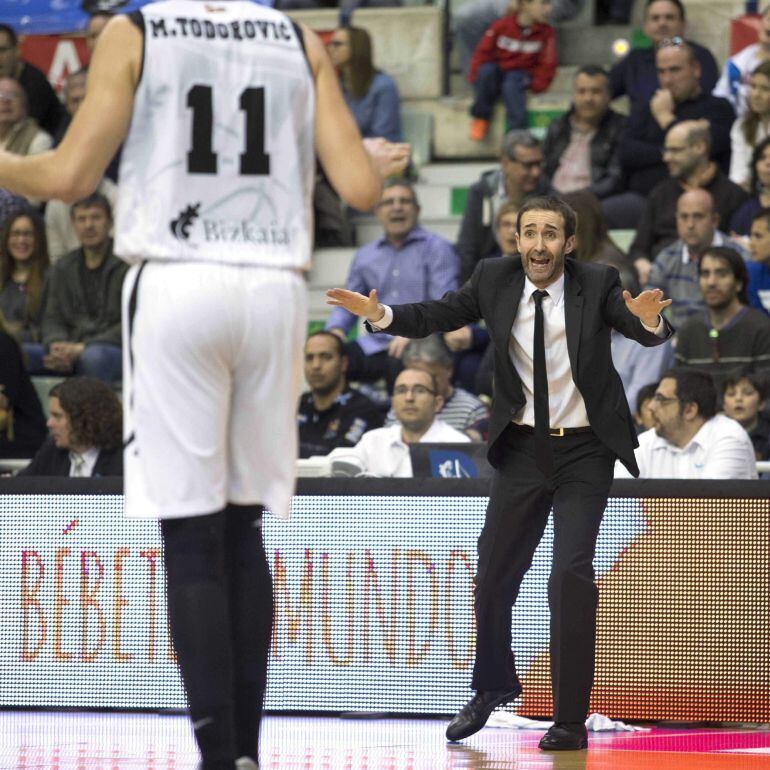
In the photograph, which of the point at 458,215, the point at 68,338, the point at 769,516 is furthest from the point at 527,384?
the point at 458,215

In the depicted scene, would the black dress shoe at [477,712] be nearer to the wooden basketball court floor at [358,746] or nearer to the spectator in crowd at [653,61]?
the wooden basketball court floor at [358,746]

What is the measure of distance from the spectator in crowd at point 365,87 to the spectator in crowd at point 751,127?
8.82 feet

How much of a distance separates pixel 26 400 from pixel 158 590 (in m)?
3.28

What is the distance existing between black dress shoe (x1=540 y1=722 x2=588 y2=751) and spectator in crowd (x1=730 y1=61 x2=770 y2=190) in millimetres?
6024

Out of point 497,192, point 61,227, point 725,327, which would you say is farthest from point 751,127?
point 61,227

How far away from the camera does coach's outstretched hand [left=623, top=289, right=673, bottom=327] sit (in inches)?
206

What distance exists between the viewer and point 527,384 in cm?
579

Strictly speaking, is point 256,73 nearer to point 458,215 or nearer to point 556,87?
point 458,215

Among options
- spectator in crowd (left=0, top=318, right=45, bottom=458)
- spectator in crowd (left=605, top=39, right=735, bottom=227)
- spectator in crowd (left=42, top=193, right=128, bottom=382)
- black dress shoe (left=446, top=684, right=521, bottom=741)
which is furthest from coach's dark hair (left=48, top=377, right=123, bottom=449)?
spectator in crowd (left=605, top=39, right=735, bottom=227)

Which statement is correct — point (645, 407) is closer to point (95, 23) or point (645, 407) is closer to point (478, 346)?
point (478, 346)

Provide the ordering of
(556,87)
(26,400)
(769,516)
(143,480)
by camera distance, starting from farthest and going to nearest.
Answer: (556,87)
(26,400)
(769,516)
(143,480)

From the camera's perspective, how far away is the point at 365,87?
12383 mm

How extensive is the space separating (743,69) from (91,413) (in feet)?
19.3

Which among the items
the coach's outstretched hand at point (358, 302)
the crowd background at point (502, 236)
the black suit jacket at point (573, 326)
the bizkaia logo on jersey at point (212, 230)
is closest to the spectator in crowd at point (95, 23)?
the crowd background at point (502, 236)
